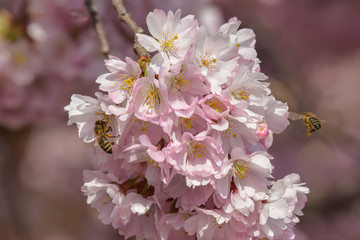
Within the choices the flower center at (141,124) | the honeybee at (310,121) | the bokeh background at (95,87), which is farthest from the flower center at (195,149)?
the bokeh background at (95,87)

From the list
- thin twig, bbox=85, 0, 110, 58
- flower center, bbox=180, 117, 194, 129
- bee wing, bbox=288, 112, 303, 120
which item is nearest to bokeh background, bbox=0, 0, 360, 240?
thin twig, bbox=85, 0, 110, 58

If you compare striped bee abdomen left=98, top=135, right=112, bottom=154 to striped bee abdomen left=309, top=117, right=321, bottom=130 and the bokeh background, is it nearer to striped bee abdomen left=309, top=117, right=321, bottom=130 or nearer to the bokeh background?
striped bee abdomen left=309, top=117, right=321, bottom=130

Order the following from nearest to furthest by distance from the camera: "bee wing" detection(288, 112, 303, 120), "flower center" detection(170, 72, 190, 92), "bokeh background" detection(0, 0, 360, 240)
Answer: "flower center" detection(170, 72, 190, 92), "bee wing" detection(288, 112, 303, 120), "bokeh background" detection(0, 0, 360, 240)

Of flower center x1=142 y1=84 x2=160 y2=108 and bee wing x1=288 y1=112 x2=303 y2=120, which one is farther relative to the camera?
bee wing x1=288 y1=112 x2=303 y2=120

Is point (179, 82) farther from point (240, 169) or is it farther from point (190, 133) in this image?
point (240, 169)

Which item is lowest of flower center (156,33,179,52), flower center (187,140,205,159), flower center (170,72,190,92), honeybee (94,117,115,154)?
honeybee (94,117,115,154)

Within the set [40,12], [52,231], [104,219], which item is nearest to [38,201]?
[52,231]
